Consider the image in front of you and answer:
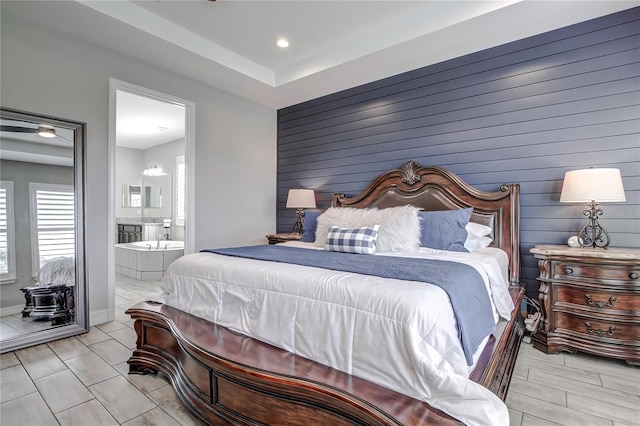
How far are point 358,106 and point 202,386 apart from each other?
3684mm

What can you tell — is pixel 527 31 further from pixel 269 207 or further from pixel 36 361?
pixel 36 361

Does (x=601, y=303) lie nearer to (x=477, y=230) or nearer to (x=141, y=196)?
(x=477, y=230)

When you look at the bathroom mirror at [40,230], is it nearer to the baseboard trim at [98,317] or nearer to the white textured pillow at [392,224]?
the baseboard trim at [98,317]

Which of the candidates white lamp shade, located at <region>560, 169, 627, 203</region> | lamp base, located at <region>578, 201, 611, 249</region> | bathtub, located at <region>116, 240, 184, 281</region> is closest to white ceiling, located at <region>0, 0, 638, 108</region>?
white lamp shade, located at <region>560, 169, 627, 203</region>

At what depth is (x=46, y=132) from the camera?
2904 millimetres

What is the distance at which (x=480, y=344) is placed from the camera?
1622 millimetres

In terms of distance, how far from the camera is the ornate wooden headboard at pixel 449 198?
304 cm

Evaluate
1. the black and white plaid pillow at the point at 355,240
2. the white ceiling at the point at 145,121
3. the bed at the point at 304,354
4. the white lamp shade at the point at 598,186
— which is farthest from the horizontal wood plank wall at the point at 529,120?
the white ceiling at the point at 145,121

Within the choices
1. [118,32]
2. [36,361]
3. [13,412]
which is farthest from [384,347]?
[118,32]

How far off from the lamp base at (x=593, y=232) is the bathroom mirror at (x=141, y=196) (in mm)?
7654

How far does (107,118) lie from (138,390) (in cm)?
264

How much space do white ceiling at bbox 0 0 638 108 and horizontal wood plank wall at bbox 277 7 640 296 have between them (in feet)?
0.61

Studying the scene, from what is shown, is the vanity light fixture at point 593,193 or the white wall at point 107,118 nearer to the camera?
the vanity light fixture at point 593,193

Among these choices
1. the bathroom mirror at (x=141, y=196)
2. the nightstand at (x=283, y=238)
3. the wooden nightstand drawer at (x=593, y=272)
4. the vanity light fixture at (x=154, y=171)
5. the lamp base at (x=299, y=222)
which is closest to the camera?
the wooden nightstand drawer at (x=593, y=272)
